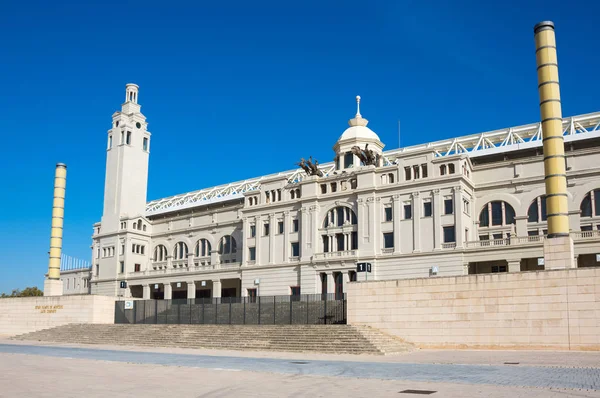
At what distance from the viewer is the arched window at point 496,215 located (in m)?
61.7

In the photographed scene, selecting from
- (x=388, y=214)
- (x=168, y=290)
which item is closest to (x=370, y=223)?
(x=388, y=214)

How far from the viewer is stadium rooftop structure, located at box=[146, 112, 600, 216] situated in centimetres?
6184

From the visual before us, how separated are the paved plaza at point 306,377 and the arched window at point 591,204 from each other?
2967 cm

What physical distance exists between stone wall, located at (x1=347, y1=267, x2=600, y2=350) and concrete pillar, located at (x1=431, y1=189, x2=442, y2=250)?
19141 mm

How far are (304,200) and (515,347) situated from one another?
36.9 meters

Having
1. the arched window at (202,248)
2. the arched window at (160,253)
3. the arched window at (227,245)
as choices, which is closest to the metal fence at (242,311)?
the arched window at (227,245)

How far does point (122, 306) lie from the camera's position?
195 feet

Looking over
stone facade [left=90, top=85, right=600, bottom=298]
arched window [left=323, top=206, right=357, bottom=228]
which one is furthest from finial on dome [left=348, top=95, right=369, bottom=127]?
arched window [left=323, top=206, right=357, bottom=228]

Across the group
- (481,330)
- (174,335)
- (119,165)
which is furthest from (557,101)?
(119,165)

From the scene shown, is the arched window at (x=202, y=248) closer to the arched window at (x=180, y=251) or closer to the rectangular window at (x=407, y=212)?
the arched window at (x=180, y=251)

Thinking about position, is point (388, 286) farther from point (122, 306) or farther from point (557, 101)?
point (122, 306)

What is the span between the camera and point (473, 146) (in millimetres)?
70938

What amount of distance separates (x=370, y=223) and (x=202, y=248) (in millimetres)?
30997

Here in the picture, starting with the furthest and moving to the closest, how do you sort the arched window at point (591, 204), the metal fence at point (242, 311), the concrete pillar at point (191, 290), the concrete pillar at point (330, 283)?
1. the concrete pillar at point (191, 290)
2. the concrete pillar at point (330, 283)
3. the arched window at point (591, 204)
4. the metal fence at point (242, 311)
